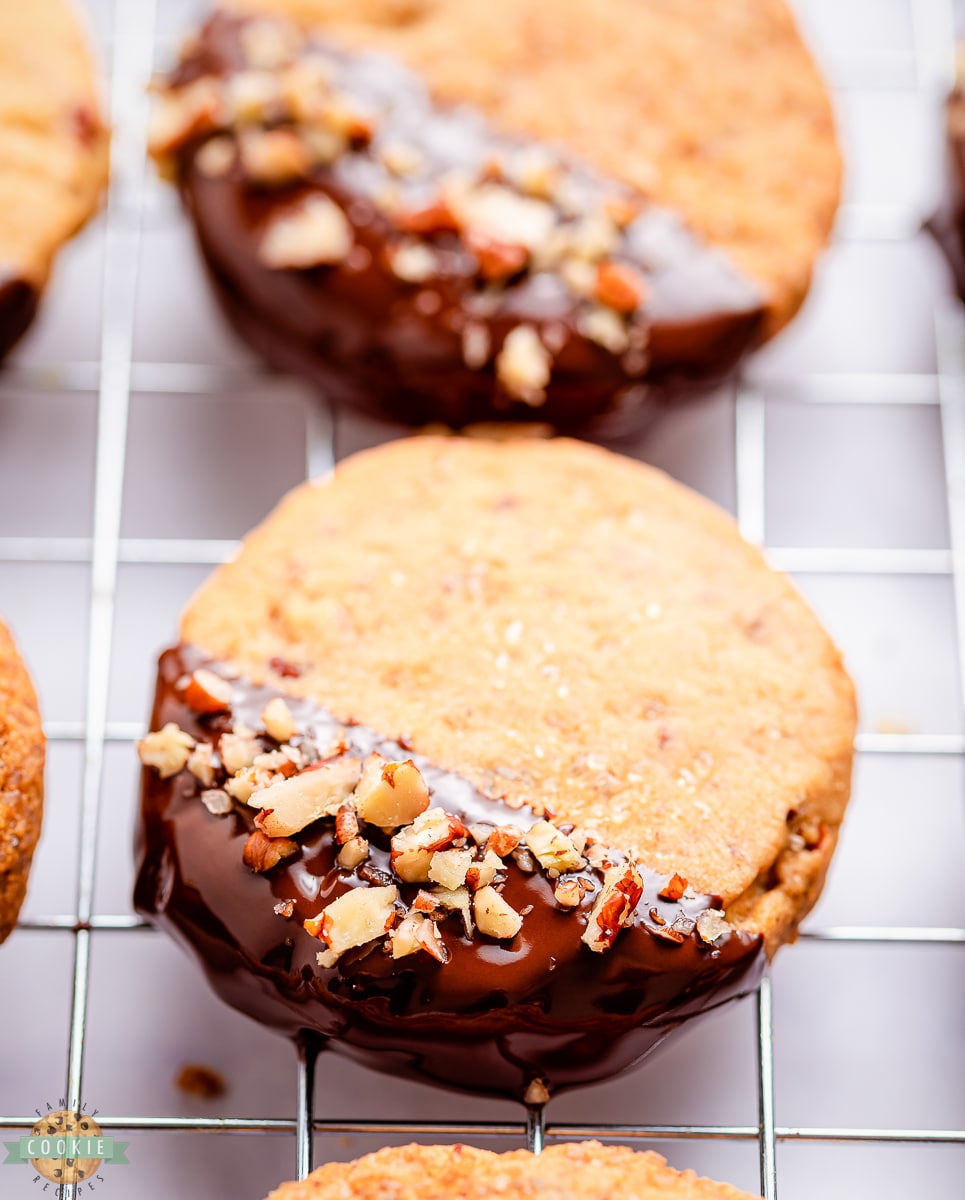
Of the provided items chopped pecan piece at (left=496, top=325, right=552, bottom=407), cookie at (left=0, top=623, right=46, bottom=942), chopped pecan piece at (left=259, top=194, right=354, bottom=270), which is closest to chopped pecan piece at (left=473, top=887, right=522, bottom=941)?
cookie at (left=0, top=623, right=46, bottom=942)

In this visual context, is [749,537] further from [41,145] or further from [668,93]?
[41,145]

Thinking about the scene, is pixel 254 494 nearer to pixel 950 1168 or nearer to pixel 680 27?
pixel 680 27

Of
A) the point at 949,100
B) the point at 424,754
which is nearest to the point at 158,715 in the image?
→ the point at 424,754

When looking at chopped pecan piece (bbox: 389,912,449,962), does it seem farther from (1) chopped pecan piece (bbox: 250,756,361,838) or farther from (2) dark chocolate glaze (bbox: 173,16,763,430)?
(2) dark chocolate glaze (bbox: 173,16,763,430)

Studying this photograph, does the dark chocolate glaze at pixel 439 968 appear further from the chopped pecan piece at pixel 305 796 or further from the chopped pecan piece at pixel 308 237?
the chopped pecan piece at pixel 308 237

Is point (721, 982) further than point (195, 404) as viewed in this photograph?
No

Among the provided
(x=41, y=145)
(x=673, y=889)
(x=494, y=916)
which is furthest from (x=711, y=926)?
(x=41, y=145)

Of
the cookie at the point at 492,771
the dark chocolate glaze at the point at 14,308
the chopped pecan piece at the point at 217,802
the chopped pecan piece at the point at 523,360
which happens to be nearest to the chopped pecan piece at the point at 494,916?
the cookie at the point at 492,771
